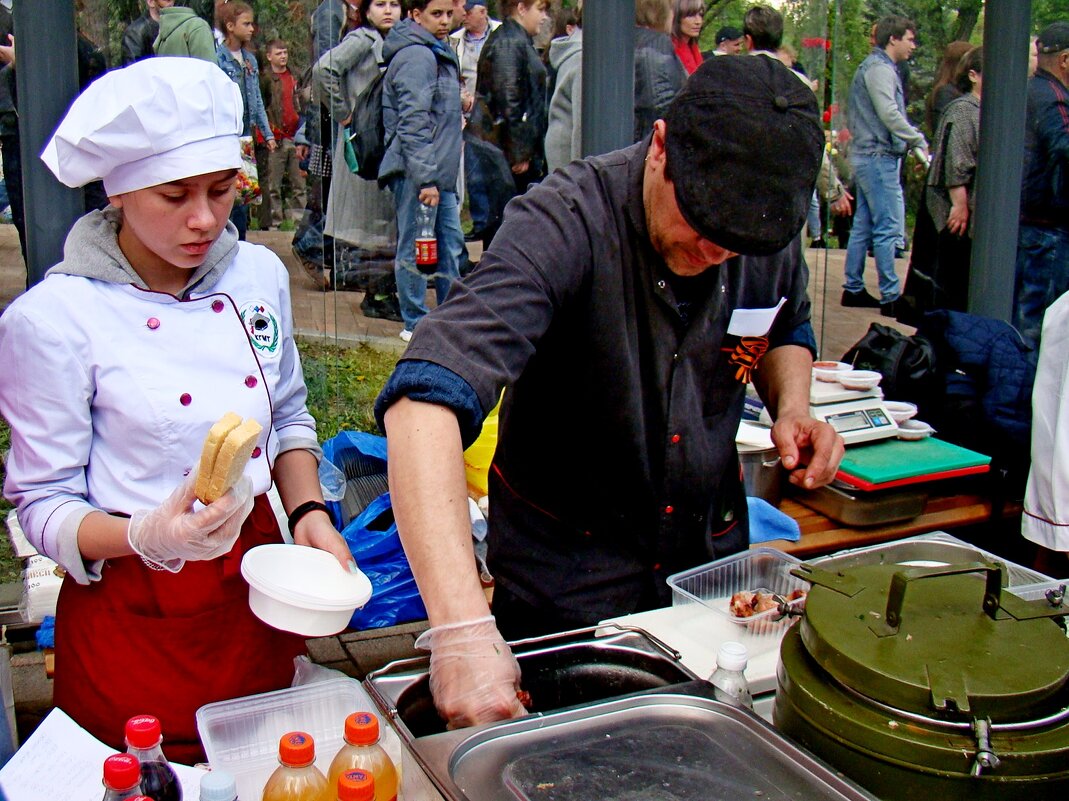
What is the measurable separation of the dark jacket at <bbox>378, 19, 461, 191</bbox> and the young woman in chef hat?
301 centimetres

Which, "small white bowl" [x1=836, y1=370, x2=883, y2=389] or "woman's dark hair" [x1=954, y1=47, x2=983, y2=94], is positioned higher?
"woman's dark hair" [x1=954, y1=47, x2=983, y2=94]

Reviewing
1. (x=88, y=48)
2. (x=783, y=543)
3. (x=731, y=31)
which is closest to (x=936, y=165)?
(x=731, y=31)

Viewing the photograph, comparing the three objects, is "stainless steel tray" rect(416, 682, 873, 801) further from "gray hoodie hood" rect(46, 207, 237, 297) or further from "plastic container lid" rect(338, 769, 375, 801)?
"gray hoodie hood" rect(46, 207, 237, 297)

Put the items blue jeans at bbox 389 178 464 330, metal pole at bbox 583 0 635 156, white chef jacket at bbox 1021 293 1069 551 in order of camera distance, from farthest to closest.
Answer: blue jeans at bbox 389 178 464 330
metal pole at bbox 583 0 635 156
white chef jacket at bbox 1021 293 1069 551

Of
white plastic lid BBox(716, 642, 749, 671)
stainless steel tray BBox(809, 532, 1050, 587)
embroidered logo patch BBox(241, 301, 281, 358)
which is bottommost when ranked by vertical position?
stainless steel tray BBox(809, 532, 1050, 587)

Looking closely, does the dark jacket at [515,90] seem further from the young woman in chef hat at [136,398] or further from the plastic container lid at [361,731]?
the plastic container lid at [361,731]

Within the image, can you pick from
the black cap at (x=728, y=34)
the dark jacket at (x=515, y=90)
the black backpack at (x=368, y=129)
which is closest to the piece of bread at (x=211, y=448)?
the black backpack at (x=368, y=129)

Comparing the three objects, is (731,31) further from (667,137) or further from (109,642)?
(109,642)

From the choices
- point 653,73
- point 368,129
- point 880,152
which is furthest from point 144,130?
point 880,152

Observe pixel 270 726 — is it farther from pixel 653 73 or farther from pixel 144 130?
pixel 653 73

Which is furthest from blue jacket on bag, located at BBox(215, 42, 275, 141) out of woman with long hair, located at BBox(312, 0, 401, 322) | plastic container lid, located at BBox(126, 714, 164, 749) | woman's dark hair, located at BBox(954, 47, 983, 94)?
woman's dark hair, located at BBox(954, 47, 983, 94)

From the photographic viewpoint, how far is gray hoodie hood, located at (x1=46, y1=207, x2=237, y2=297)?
187 cm

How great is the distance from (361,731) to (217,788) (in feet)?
0.55

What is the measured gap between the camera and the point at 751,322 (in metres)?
1.91
